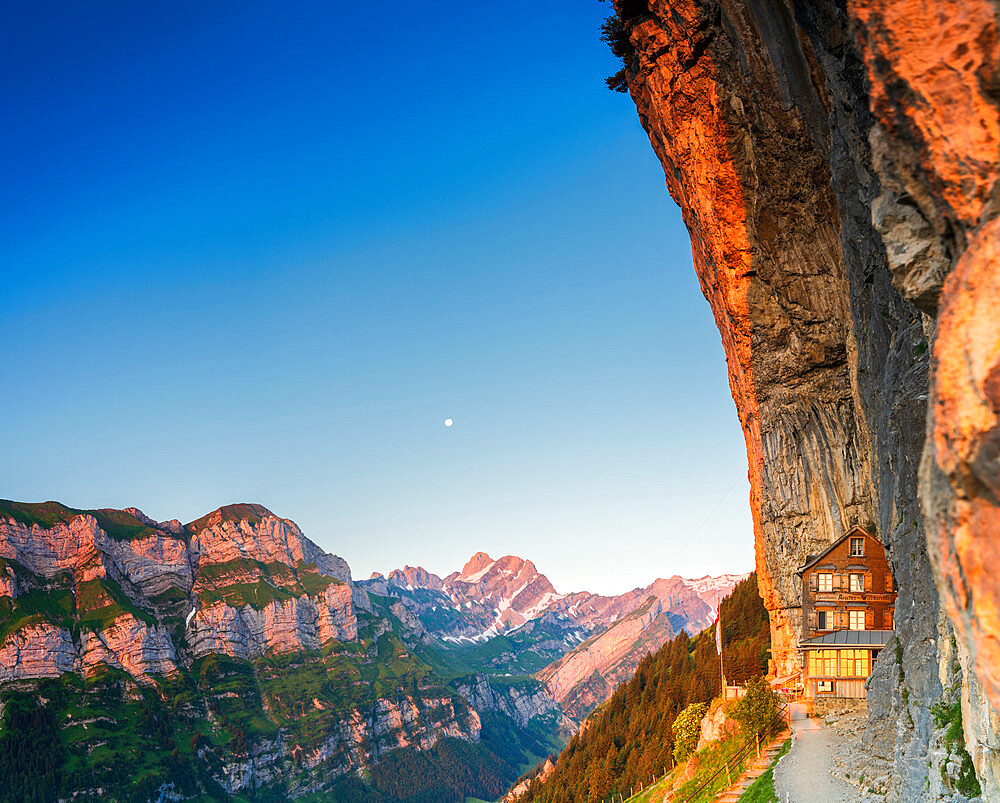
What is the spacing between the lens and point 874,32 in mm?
10445

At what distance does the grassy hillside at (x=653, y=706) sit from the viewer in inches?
3610

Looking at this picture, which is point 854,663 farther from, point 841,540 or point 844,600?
point 841,540

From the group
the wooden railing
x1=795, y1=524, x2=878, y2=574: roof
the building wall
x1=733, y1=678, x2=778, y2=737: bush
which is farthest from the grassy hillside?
x1=733, y1=678, x2=778, y2=737: bush

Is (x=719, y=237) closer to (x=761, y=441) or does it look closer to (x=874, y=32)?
(x=761, y=441)

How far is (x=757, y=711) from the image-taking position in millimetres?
39875

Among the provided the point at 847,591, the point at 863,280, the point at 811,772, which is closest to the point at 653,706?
the point at 847,591

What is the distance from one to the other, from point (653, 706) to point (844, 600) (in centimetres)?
7607

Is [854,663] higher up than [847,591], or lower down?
lower down

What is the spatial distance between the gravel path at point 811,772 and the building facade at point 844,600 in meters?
3.69

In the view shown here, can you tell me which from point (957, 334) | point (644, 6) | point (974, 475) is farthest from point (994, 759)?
point (644, 6)

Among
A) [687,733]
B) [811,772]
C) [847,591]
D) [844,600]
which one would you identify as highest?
[847,591]

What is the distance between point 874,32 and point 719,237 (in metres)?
37.2

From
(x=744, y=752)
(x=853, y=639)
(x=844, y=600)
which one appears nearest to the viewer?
(x=744, y=752)

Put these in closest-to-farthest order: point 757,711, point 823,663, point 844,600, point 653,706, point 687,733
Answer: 1. point 757,711
2. point 823,663
3. point 844,600
4. point 687,733
5. point 653,706
